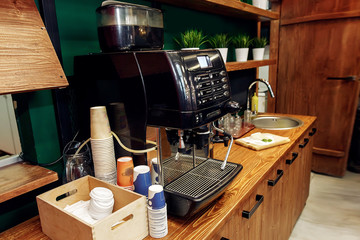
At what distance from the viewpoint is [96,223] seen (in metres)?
0.75

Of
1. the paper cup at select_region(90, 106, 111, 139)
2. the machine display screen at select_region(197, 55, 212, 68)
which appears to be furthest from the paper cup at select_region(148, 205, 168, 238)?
the machine display screen at select_region(197, 55, 212, 68)

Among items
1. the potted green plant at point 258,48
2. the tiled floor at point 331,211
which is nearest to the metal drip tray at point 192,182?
the potted green plant at point 258,48

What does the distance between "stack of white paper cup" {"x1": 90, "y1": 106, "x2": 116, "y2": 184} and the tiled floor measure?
1.83 m

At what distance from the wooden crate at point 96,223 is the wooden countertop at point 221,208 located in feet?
0.31

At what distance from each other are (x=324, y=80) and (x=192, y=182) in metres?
2.66

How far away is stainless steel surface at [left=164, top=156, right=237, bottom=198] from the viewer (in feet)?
3.31

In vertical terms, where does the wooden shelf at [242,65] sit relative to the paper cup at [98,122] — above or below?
above

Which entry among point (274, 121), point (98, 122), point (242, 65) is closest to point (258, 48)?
point (242, 65)

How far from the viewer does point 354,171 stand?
3.38m

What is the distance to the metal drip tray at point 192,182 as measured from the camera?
37.7 inches

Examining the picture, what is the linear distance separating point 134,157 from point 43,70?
0.45 metres

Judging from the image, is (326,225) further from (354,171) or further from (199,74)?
(199,74)

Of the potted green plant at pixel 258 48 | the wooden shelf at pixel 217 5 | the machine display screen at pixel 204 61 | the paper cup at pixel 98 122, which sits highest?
the wooden shelf at pixel 217 5

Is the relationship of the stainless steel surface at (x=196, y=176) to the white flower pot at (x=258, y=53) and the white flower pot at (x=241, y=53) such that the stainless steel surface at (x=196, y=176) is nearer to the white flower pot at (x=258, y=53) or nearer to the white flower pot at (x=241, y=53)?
the white flower pot at (x=241, y=53)
